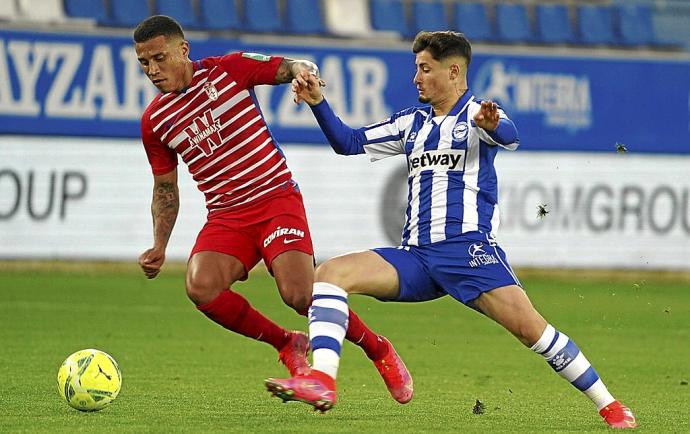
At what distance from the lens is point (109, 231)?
16938 mm

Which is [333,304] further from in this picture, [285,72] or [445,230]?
[285,72]

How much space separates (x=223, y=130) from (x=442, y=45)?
1412 millimetres

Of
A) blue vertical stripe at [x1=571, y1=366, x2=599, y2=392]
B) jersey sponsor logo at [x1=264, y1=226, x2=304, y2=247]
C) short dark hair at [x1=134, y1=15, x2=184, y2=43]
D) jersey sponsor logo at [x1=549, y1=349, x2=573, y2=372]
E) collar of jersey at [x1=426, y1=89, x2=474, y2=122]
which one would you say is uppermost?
short dark hair at [x1=134, y1=15, x2=184, y2=43]

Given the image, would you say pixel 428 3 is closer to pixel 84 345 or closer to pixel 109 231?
pixel 109 231

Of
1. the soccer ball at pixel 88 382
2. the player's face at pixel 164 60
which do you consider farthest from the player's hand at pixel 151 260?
the player's face at pixel 164 60

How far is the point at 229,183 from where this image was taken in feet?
24.7

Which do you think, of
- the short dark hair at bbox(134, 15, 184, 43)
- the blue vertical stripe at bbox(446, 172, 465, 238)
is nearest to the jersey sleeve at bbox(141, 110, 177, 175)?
the short dark hair at bbox(134, 15, 184, 43)

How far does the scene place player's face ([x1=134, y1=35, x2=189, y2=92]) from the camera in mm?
7254

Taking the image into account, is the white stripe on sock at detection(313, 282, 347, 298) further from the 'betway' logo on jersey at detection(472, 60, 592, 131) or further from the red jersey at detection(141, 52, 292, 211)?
the 'betway' logo on jersey at detection(472, 60, 592, 131)

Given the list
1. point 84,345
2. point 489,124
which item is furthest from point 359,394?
point 84,345

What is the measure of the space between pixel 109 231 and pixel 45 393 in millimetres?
9518

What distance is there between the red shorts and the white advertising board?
946 cm

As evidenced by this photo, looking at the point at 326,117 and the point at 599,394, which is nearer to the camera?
Answer: the point at 599,394

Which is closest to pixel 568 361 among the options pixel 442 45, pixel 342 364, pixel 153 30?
pixel 442 45
